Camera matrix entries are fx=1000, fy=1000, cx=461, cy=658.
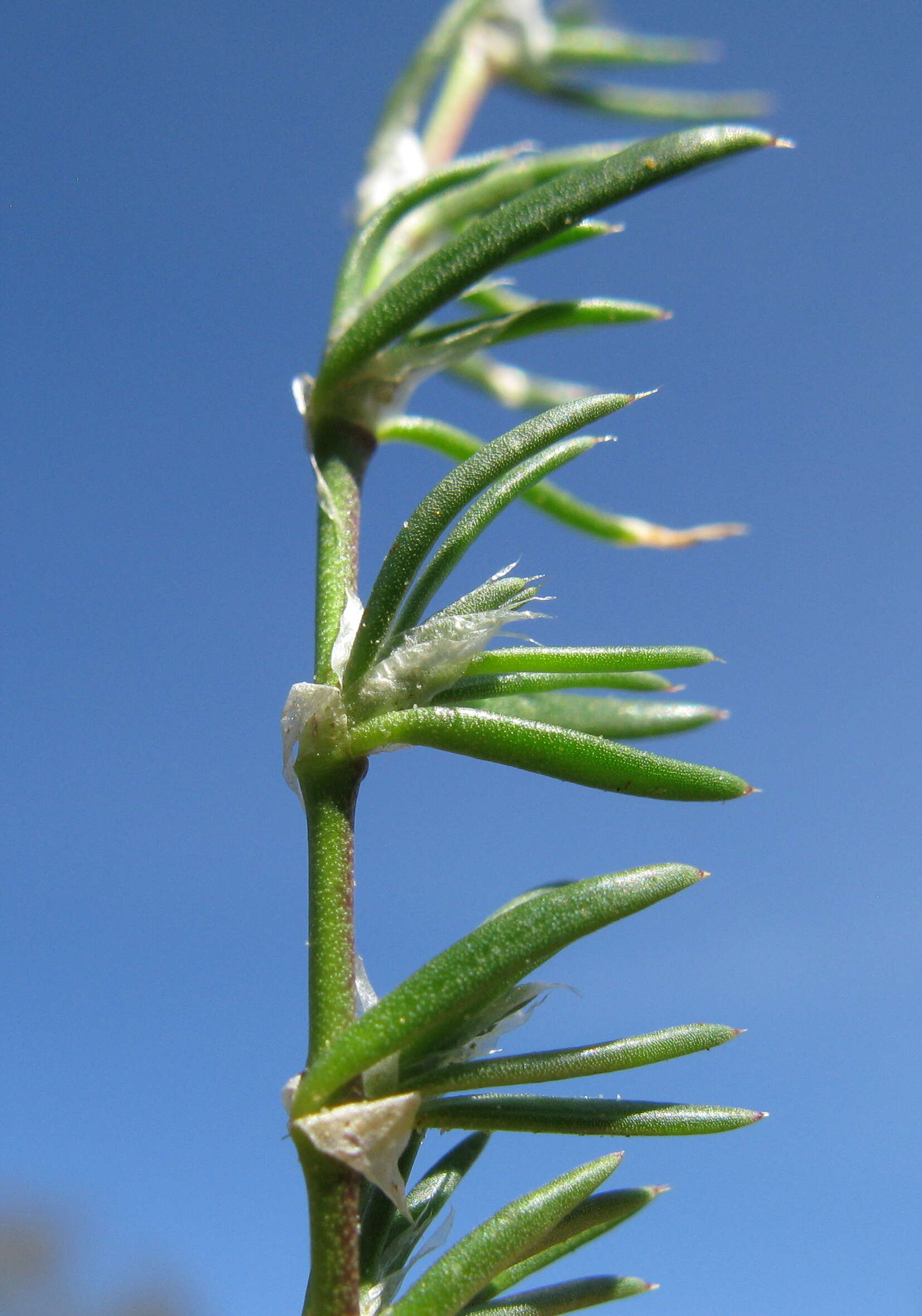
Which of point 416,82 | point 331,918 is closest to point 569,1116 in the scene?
point 331,918

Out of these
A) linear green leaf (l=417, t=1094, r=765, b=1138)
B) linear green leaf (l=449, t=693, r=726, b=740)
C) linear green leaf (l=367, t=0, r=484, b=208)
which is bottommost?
linear green leaf (l=417, t=1094, r=765, b=1138)

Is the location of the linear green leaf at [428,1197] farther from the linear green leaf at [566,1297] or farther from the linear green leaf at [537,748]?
the linear green leaf at [537,748]

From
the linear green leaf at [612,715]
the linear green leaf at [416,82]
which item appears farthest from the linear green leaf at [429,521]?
the linear green leaf at [416,82]

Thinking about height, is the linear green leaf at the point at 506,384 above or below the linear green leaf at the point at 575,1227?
above

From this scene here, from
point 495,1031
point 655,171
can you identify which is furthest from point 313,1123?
point 655,171

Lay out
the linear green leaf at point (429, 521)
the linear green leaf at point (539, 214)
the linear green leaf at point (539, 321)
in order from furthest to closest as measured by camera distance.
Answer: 1. the linear green leaf at point (539, 321)
2. the linear green leaf at point (539, 214)
3. the linear green leaf at point (429, 521)

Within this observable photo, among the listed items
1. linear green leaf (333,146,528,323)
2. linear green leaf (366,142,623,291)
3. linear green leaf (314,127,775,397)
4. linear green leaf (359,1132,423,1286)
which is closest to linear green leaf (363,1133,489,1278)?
linear green leaf (359,1132,423,1286)

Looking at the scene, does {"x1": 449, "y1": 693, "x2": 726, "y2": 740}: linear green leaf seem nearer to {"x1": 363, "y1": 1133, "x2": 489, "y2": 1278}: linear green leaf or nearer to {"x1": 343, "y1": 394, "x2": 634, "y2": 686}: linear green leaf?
{"x1": 343, "y1": 394, "x2": 634, "y2": 686}: linear green leaf

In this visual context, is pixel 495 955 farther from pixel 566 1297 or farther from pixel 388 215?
pixel 388 215
